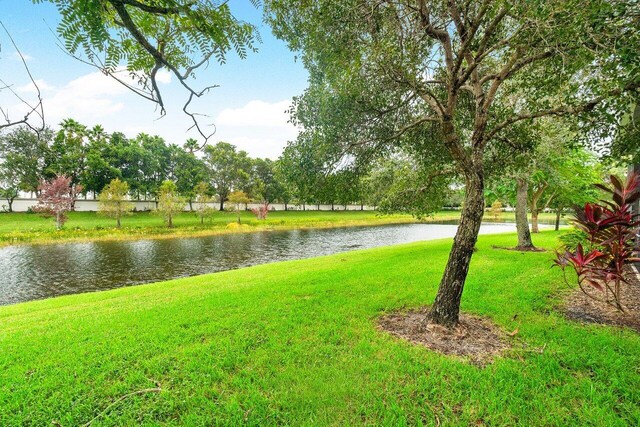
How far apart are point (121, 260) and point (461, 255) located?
1841cm

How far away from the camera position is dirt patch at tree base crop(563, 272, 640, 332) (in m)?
4.10

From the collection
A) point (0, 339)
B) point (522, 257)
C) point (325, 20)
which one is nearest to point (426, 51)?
point (325, 20)

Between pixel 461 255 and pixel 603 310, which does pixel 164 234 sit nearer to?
pixel 461 255

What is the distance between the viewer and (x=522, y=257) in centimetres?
907

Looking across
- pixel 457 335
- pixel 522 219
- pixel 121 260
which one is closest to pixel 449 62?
pixel 457 335

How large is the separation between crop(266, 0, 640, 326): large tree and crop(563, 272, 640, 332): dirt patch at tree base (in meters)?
2.32

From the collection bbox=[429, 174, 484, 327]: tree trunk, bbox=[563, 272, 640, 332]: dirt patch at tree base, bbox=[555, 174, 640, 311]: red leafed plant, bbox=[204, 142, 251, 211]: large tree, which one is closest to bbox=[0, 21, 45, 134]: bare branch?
bbox=[429, 174, 484, 327]: tree trunk

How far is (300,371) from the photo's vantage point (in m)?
2.87

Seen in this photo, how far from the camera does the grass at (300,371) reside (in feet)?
7.66

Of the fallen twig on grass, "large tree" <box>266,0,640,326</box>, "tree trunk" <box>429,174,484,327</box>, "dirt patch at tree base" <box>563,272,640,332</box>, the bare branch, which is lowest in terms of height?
the fallen twig on grass

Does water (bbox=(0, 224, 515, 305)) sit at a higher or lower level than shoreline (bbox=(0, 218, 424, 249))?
lower

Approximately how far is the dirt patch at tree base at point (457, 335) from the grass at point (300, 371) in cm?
18

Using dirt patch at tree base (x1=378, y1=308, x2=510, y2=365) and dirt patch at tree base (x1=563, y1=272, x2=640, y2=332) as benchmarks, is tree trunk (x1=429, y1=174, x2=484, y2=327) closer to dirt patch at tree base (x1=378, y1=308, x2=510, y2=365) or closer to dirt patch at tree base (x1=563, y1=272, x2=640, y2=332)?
dirt patch at tree base (x1=378, y1=308, x2=510, y2=365)

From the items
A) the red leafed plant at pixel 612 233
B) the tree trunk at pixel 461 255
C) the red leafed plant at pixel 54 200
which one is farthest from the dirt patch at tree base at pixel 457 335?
the red leafed plant at pixel 54 200
